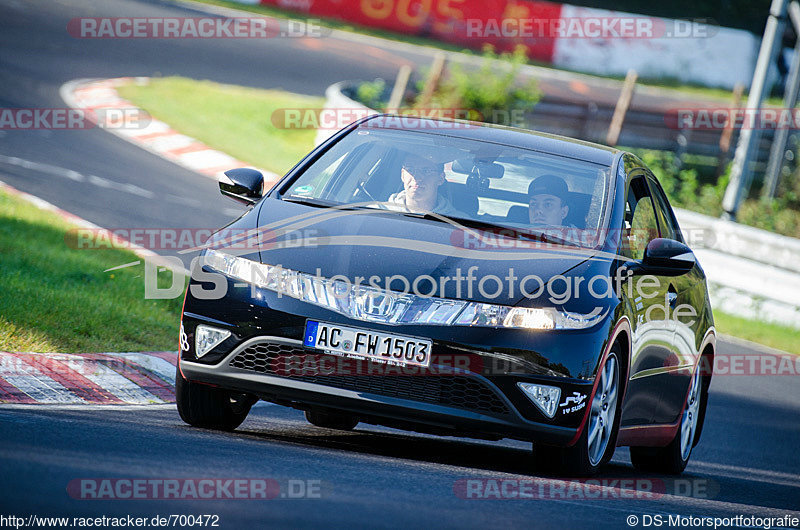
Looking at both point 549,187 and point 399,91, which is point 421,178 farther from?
point 399,91

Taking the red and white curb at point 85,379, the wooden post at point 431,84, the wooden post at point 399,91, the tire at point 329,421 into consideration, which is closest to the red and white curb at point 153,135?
the wooden post at point 399,91

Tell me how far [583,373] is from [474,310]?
0.56 m

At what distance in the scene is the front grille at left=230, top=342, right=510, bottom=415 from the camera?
555 centimetres

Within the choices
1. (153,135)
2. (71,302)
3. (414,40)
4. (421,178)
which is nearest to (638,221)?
(421,178)

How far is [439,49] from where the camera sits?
37.5 metres

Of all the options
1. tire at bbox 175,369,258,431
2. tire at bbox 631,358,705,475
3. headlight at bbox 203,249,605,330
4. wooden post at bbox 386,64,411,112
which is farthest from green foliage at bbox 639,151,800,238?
headlight at bbox 203,249,605,330

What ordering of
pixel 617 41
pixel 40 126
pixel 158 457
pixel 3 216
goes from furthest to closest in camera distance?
pixel 617 41 < pixel 40 126 < pixel 3 216 < pixel 158 457

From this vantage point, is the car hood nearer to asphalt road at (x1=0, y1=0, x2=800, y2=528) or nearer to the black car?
the black car

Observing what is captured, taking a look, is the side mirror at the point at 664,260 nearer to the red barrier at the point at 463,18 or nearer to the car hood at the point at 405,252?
the car hood at the point at 405,252

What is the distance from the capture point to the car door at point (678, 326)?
23.4 feet

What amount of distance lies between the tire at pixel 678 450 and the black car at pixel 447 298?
505mm

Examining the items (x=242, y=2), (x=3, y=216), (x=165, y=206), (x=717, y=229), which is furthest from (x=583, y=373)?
(x=242, y=2)

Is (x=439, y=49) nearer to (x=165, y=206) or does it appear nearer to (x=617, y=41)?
(x=617, y=41)

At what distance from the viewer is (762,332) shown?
50.3 ft
